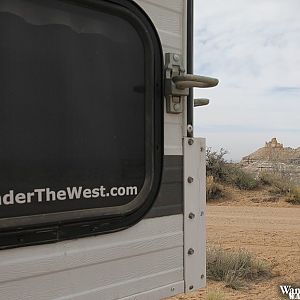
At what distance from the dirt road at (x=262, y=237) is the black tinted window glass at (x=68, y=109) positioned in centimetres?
461

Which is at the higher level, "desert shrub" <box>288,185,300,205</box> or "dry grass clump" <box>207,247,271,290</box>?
"desert shrub" <box>288,185,300,205</box>

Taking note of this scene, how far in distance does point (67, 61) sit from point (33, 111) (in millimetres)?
233

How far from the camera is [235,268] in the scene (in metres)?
7.06

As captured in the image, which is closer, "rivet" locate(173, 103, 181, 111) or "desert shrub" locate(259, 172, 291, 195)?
"rivet" locate(173, 103, 181, 111)

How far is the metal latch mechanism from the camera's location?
214cm

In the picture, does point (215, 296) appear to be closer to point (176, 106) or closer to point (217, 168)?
point (176, 106)

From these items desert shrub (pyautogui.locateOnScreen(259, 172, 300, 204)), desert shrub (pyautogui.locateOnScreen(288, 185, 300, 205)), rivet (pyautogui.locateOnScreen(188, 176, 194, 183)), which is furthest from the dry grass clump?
desert shrub (pyautogui.locateOnScreen(259, 172, 300, 204))

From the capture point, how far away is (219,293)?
6180 mm

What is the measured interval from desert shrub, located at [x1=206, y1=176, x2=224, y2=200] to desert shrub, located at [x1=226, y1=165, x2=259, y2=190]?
2.92 feet

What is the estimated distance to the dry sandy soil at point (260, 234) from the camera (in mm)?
6587

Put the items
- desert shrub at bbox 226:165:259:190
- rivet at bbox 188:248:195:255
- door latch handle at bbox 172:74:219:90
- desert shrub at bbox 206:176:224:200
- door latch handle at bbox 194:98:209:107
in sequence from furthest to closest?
desert shrub at bbox 226:165:259:190
desert shrub at bbox 206:176:224:200
door latch handle at bbox 194:98:209:107
rivet at bbox 188:248:195:255
door latch handle at bbox 172:74:219:90

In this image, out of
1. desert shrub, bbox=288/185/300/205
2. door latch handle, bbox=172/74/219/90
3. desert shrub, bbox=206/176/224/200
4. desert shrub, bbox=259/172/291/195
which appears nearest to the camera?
door latch handle, bbox=172/74/219/90

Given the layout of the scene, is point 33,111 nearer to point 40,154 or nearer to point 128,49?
point 40,154

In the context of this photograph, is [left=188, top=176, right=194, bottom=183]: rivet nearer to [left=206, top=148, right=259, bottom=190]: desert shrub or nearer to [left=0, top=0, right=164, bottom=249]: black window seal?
[left=0, top=0, right=164, bottom=249]: black window seal
